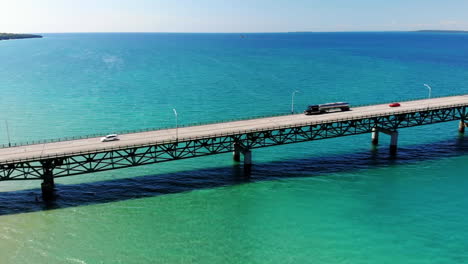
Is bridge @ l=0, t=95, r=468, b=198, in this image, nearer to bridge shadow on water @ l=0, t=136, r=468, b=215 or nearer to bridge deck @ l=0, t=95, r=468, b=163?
bridge deck @ l=0, t=95, r=468, b=163

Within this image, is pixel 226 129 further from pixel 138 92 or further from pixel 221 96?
pixel 138 92

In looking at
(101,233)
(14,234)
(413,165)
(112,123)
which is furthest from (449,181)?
(112,123)

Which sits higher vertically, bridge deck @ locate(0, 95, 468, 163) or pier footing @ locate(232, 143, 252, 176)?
bridge deck @ locate(0, 95, 468, 163)

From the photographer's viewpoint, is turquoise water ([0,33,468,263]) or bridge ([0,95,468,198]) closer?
turquoise water ([0,33,468,263])

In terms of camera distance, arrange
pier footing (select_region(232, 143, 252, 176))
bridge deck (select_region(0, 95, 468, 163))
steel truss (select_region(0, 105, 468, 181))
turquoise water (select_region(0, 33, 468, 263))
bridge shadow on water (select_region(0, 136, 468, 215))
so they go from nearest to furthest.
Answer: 1. turquoise water (select_region(0, 33, 468, 263))
2. bridge shadow on water (select_region(0, 136, 468, 215))
3. steel truss (select_region(0, 105, 468, 181))
4. bridge deck (select_region(0, 95, 468, 163))
5. pier footing (select_region(232, 143, 252, 176))

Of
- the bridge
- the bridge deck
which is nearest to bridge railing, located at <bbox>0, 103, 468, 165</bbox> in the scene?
the bridge

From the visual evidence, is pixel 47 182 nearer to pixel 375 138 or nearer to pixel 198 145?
pixel 198 145
